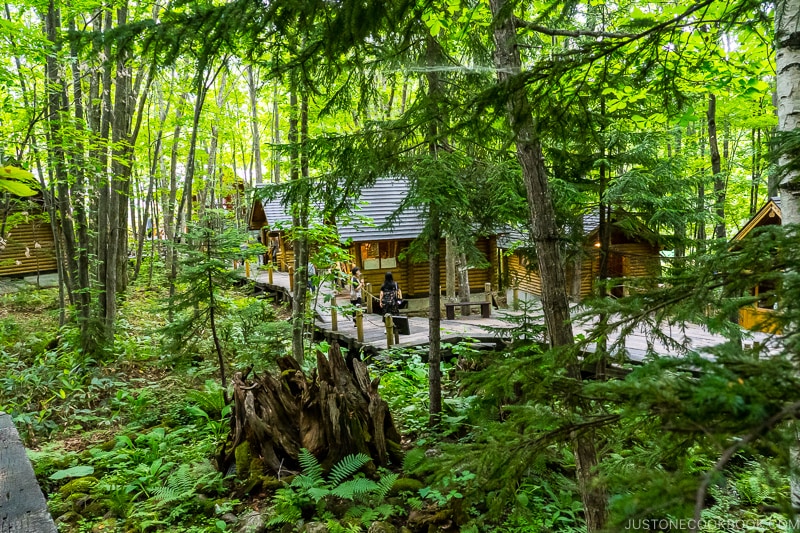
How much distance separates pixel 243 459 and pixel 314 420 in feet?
2.92

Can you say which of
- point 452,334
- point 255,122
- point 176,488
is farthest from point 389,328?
point 255,122

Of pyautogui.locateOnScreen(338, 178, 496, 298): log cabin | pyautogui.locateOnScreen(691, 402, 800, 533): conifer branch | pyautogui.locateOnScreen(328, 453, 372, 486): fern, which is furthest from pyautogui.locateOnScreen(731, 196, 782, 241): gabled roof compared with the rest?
pyautogui.locateOnScreen(691, 402, 800, 533): conifer branch

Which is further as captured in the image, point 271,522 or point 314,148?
point 314,148

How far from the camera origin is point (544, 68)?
2.34 meters

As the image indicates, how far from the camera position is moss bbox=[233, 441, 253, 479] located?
4863 millimetres

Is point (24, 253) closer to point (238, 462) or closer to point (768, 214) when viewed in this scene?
point (238, 462)

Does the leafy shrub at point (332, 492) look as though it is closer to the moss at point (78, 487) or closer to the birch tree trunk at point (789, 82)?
the moss at point (78, 487)

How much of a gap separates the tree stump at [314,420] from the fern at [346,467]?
0.20 m

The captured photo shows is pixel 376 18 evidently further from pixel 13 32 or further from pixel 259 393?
pixel 13 32

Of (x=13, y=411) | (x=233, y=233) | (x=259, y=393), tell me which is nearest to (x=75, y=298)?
(x=13, y=411)

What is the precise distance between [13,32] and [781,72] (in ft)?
29.8

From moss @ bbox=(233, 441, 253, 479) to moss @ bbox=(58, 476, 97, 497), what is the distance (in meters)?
1.52

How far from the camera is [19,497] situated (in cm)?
207

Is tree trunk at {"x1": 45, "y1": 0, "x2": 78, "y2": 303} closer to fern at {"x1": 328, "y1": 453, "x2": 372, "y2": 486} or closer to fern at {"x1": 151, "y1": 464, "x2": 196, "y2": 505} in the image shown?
fern at {"x1": 151, "y1": 464, "x2": 196, "y2": 505}
